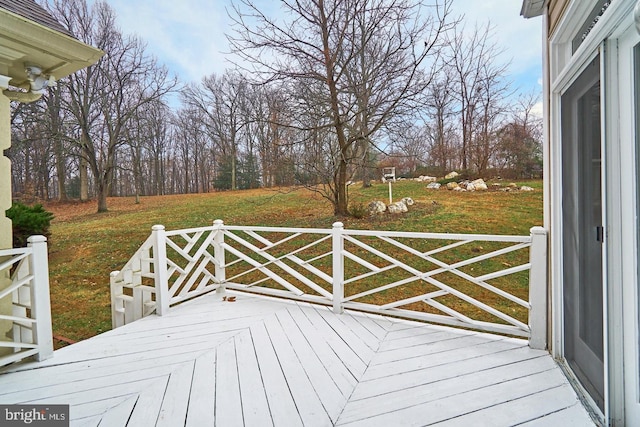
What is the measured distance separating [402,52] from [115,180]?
884 centimetres

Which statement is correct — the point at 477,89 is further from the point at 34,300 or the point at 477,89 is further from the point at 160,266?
the point at 34,300

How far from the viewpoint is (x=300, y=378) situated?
184cm

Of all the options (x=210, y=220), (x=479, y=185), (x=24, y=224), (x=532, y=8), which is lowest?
(x=210, y=220)

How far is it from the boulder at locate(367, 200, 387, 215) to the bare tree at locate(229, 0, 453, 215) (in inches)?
58.5


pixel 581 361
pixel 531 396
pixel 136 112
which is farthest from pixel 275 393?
pixel 136 112

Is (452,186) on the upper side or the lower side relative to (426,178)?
lower

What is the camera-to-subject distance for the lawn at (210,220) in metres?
4.89

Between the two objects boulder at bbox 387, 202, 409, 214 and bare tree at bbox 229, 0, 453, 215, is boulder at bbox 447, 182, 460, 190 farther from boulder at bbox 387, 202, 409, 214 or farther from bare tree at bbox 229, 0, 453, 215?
bare tree at bbox 229, 0, 453, 215

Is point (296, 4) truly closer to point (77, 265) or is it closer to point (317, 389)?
point (317, 389)

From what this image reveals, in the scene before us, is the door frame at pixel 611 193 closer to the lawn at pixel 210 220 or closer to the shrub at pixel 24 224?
the lawn at pixel 210 220

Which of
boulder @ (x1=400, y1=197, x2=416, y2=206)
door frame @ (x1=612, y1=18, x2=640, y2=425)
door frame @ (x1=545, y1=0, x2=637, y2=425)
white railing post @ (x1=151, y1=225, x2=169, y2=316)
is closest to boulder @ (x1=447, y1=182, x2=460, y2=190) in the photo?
boulder @ (x1=400, y1=197, x2=416, y2=206)

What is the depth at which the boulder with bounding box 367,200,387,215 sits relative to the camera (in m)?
6.20

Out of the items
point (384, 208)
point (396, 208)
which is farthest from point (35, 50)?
point (396, 208)

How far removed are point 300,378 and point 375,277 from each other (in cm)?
290
